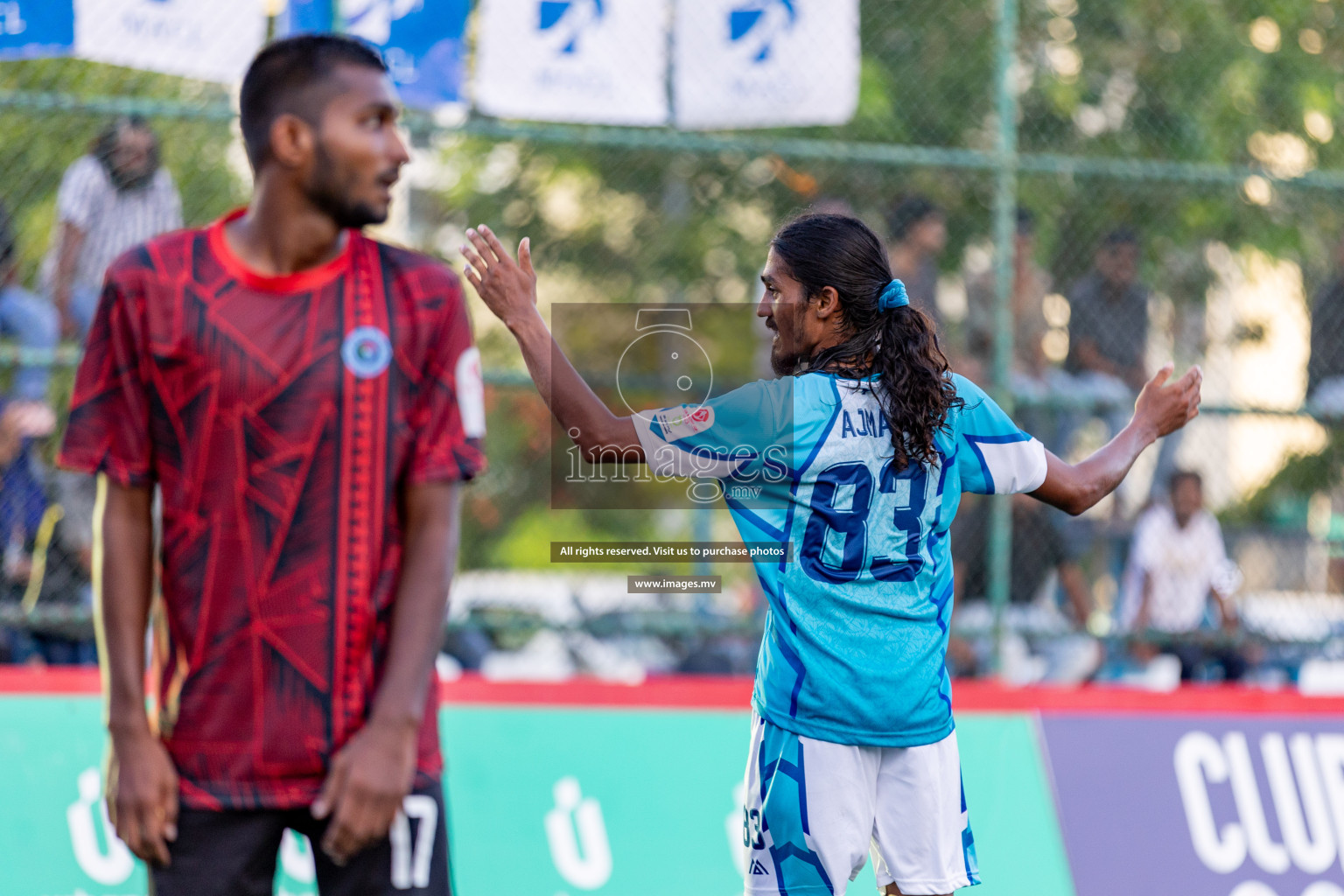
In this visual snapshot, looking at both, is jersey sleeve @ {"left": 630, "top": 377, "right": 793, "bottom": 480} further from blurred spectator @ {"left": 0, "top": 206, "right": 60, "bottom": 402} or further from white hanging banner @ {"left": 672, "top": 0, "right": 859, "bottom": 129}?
blurred spectator @ {"left": 0, "top": 206, "right": 60, "bottom": 402}

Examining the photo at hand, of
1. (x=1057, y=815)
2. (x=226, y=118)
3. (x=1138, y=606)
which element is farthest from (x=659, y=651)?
(x=226, y=118)

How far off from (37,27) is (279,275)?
3813mm

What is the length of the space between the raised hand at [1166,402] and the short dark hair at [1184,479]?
390cm

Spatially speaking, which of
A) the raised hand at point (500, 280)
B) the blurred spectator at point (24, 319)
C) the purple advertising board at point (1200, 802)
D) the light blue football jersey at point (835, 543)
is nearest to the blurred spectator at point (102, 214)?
the blurred spectator at point (24, 319)

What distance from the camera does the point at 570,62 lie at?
18.5ft

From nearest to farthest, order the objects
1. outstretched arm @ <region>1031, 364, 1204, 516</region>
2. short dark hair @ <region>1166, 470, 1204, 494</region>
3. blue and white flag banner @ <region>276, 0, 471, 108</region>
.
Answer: outstretched arm @ <region>1031, 364, 1204, 516</region>, blue and white flag banner @ <region>276, 0, 471, 108</region>, short dark hair @ <region>1166, 470, 1204, 494</region>

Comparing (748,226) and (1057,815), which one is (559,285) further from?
(1057,815)

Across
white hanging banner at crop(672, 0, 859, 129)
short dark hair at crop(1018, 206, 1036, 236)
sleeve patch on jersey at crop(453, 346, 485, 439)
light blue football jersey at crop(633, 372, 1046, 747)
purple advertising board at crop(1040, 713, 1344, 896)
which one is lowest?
purple advertising board at crop(1040, 713, 1344, 896)

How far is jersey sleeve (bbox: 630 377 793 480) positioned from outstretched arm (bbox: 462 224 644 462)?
6cm

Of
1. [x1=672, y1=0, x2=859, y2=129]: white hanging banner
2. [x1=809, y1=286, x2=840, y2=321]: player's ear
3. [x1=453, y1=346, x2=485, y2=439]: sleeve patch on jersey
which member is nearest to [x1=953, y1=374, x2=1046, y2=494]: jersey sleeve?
[x1=809, y1=286, x2=840, y2=321]: player's ear

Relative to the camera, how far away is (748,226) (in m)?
10.7

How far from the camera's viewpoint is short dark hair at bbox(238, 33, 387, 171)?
6.91ft

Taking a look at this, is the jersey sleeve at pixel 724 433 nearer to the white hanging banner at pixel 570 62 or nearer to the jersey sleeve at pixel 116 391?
the jersey sleeve at pixel 116 391

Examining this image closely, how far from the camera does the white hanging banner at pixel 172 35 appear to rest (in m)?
5.17
